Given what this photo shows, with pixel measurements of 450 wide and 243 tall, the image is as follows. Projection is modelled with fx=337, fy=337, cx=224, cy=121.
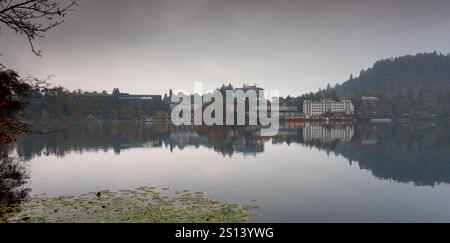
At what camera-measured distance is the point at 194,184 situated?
845 inches

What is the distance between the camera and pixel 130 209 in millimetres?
14352

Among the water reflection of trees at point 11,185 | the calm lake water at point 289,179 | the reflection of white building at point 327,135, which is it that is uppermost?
the water reflection of trees at point 11,185

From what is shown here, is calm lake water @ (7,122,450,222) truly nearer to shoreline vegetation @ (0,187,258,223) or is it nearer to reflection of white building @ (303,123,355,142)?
shoreline vegetation @ (0,187,258,223)

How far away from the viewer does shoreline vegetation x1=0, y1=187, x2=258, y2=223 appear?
1273 centimetres

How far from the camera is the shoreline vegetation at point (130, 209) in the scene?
501 inches

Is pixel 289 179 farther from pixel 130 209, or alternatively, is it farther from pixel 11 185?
pixel 11 185

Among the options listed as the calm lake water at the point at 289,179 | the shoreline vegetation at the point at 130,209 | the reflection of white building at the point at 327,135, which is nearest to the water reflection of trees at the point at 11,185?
the shoreline vegetation at the point at 130,209

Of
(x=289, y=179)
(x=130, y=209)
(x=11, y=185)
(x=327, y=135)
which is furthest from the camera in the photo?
(x=327, y=135)

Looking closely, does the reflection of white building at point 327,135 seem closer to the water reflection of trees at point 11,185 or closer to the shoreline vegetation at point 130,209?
the water reflection of trees at point 11,185

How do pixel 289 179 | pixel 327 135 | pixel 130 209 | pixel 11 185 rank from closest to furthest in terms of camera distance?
1. pixel 130 209
2. pixel 11 185
3. pixel 289 179
4. pixel 327 135

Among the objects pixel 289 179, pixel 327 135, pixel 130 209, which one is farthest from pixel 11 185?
pixel 327 135
